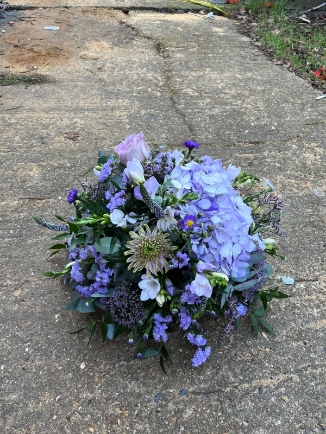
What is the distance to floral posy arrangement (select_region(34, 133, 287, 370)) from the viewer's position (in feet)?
4.30

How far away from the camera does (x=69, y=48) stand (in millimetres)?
3748

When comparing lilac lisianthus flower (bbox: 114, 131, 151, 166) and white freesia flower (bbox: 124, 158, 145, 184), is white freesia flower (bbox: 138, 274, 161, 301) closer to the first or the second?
white freesia flower (bbox: 124, 158, 145, 184)

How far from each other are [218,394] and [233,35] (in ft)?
12.4

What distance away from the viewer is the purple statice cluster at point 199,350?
137 centimetres

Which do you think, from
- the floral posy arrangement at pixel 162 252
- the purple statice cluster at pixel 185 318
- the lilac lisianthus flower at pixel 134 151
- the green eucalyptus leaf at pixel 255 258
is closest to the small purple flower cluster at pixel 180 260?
the floral posy arrangement at pixel 162 252

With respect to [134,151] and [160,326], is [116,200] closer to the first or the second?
[134,151]

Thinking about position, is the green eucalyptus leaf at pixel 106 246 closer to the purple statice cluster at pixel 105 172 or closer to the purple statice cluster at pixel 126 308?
the purple statice cluster at pixel 126 308

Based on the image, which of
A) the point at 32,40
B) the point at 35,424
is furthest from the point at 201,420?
the point at 32,40

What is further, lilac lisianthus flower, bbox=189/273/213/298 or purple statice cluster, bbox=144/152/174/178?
purple statice cluster, bbox=144/152/174/178

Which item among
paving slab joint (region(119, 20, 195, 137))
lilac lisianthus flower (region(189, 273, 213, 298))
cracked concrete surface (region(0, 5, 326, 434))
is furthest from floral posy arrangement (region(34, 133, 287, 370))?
paving slab joint (region(119, 20, 195, 137))

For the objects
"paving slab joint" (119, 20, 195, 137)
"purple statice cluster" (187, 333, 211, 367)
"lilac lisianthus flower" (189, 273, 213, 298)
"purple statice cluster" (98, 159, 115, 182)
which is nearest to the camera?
"lilac lisianthus flower" (189, 273, 213, 298)

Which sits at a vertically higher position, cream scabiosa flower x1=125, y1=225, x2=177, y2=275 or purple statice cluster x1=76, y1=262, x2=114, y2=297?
cream scabiosa flower x1=125, y1=225, x2=177, y2=275

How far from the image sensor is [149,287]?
1.33 meters

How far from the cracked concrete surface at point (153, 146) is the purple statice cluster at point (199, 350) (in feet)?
0.23
